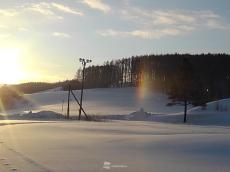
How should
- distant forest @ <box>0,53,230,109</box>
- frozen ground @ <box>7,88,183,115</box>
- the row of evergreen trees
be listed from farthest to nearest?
distant forest @ <box>0,53,230,109</box> → frozen ground @ <box>7,88,183,115</box> → the row of evergreen trees

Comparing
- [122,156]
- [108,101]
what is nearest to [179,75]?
[122,156]

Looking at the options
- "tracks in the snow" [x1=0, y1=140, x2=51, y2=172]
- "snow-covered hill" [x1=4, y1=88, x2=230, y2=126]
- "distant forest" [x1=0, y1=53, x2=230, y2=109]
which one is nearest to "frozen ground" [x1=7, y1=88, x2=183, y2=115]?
"snow-covered hill" [x1=4, y1=88, x2=230, y2=126]

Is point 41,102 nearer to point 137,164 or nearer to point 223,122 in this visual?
point 223,122

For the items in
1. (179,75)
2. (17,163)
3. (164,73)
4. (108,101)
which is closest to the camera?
(17,163)

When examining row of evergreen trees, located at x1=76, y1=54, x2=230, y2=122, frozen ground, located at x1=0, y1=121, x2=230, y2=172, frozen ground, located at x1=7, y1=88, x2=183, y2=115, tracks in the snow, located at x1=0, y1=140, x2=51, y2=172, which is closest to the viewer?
tracks in the snow, located at x1=0, y1=140, x2=51, y2=172

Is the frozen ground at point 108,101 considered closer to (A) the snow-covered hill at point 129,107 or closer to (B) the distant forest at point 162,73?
(A) the snow-covered hill at point 129,107

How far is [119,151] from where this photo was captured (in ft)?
51.7

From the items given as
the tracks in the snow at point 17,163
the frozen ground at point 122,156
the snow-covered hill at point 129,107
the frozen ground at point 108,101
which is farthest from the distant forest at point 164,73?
the tracks in the snow at point 17,163

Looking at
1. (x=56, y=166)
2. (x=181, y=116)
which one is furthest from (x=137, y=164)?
(x=181, y=116)

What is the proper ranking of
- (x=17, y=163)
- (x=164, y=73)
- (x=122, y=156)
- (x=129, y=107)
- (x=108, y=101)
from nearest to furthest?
(x=17, y=163)
(x=122, y=156)
(x=129, y=107)
(x=108, y=101)
(x=164, y=73)

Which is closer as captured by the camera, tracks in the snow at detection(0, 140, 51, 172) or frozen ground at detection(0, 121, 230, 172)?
tracks in the snow at detection(0, 140, 51, 172)

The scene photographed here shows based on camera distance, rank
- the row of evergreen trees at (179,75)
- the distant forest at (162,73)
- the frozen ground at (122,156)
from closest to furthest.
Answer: the frozen ground at (122,156) → the row of evergreen trees at (179,75) → the distant forest at (162,73)

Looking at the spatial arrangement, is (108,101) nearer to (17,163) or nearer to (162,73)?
(162,73)

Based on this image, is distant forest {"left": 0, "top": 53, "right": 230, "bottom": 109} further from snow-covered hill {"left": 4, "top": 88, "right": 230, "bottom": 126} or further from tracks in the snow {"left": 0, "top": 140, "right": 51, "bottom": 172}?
tracks in the snow {"left": 0, "top": 140, "right": 51, "bottom": 172}
